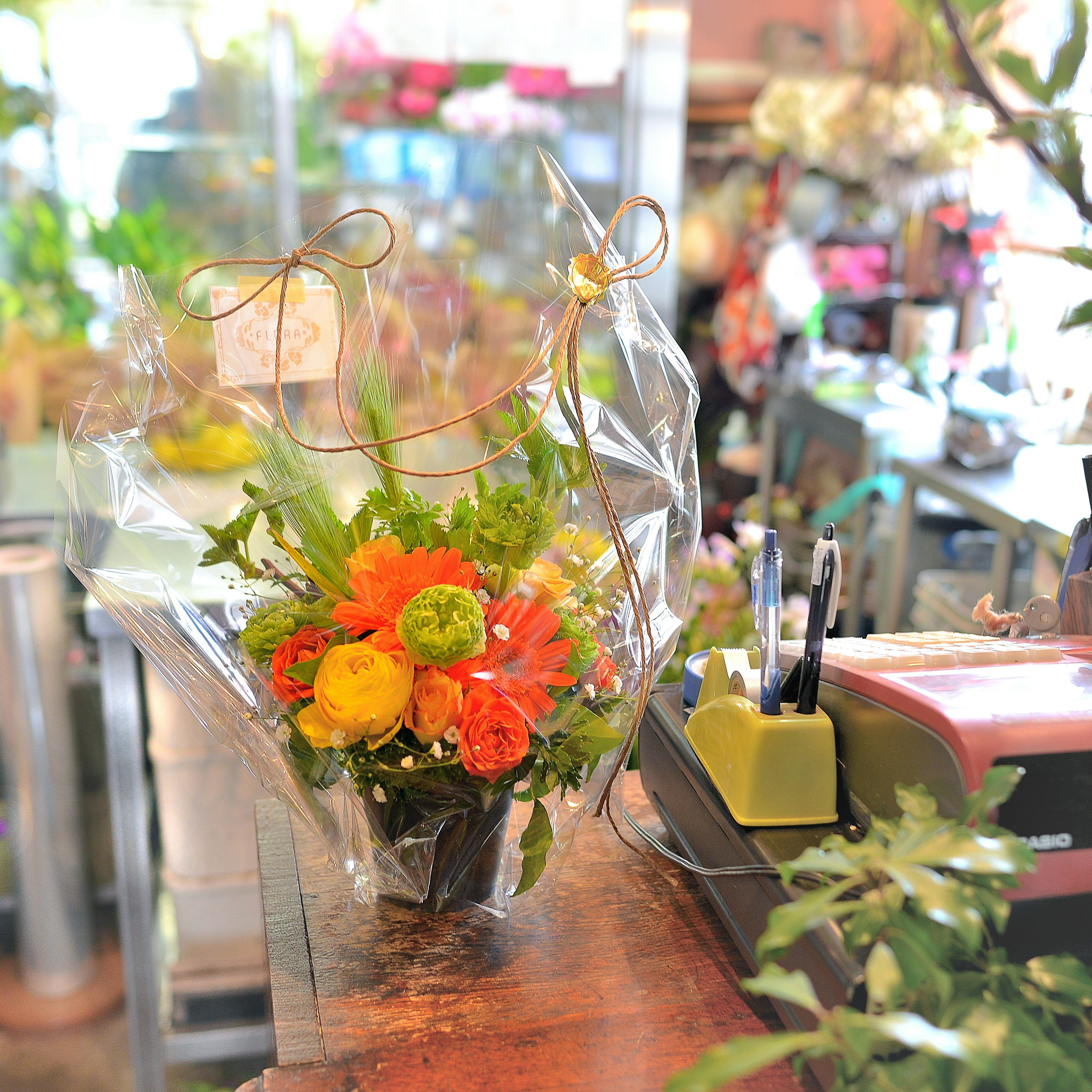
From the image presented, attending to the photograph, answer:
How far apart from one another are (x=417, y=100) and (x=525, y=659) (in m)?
2.26

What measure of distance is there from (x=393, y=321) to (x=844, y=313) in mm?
2662

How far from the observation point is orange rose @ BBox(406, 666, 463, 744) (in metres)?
0.65

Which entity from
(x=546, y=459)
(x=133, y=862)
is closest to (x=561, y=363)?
(x=546, y=459)

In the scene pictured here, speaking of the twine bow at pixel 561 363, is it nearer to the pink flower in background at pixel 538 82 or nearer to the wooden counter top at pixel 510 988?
the wooden counter top at pixel 510 988

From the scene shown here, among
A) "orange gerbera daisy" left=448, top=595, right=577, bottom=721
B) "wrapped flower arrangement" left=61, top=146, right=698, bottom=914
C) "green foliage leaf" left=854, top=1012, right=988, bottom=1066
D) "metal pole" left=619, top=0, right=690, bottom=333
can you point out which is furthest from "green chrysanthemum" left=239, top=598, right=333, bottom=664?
"metal pole" left=619, top=0, right=690, bottom=333

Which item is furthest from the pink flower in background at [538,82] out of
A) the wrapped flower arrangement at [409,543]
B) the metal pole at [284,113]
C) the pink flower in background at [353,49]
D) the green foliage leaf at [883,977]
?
the green foliage leaf at [883,977]

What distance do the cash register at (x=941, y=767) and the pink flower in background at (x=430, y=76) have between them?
2169 millimetres

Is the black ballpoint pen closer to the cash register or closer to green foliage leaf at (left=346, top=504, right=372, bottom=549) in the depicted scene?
the cash register

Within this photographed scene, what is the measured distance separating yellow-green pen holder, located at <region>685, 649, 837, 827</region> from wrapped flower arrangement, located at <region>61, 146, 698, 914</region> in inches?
3.2

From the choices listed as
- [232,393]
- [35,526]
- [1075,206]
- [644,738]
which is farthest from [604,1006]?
[35,526]

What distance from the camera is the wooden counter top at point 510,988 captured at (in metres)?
0.62

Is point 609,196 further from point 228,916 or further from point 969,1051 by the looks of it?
point 969,1051

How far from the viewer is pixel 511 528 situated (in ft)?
2.21

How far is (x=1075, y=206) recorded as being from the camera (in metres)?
0.80
